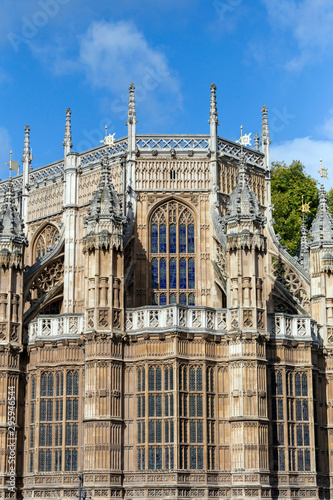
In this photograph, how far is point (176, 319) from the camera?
160 ft

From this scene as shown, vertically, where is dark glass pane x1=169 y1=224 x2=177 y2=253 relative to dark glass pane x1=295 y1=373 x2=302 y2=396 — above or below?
above

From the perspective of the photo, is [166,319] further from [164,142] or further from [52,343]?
[164,142]

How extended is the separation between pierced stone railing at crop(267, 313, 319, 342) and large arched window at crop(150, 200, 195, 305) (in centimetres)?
576

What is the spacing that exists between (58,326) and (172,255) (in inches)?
319

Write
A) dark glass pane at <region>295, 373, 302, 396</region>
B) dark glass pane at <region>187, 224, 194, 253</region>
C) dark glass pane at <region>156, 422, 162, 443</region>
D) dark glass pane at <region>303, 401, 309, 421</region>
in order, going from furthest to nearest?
dark glass pane at <region>187, 224, 194, 253</region>
dark glass pane at <region>295, 373, 302, 396</region>
dark glass pane at <region>303, 401, 309, 421</region>
dark glass pane at <region>156, 422, 162, 443</region>

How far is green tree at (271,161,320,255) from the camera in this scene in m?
72.2

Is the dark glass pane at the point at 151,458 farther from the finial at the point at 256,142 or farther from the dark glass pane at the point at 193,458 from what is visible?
the finial at the point at 256,142

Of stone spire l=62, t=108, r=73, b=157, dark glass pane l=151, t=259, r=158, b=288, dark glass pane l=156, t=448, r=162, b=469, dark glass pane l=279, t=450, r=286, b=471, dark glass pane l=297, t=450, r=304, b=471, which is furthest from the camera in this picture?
stone spire l=62, t=108, r=73, b=157

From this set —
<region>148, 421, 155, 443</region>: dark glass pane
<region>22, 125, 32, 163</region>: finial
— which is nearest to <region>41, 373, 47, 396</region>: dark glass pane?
<region>148, 421, 155, 443</region>: dark glass pane

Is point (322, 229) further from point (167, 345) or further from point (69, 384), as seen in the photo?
point (69, 384)

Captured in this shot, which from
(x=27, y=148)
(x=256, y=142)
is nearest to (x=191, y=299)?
(x=256, y=142)

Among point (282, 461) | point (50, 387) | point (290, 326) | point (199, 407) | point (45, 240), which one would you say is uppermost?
point (45, 240)

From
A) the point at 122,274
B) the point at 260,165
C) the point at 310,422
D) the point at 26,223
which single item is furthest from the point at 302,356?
the point at 26,223

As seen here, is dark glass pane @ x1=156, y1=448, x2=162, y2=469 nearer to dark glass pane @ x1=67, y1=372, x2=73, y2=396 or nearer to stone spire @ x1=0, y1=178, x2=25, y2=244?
dark glass pane @ x1=67, y1=372, x2=73, y2=396
